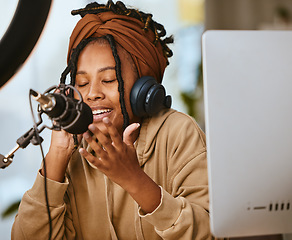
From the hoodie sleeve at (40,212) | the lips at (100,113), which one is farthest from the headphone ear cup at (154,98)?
the hoodie sleeve at (40,212)

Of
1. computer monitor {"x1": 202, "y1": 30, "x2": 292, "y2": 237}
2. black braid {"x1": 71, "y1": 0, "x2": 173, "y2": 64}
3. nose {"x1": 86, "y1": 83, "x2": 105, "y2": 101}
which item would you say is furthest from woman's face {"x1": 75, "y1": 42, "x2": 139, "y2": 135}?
computer monitor {"x1": 202, "y1": 30, "x2": 292, "y2": 237}

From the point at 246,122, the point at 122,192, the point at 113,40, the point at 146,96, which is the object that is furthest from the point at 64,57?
the point at 246,122

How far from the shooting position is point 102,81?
102 centimetres

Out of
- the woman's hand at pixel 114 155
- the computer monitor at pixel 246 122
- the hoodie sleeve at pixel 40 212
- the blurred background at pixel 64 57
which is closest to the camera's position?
the computer monitor at pixel 246 122

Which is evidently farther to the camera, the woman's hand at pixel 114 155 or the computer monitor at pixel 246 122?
the woman's hand at pixel 114 155

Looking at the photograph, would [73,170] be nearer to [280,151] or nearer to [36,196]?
[36,196]

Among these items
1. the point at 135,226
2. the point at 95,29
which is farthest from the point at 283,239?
the point at 95,29

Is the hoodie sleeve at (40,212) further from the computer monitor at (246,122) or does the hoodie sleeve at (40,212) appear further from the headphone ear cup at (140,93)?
the computer monitor at (246,122)

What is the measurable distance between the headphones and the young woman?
3 cm

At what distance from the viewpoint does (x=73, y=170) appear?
1074 millimetres

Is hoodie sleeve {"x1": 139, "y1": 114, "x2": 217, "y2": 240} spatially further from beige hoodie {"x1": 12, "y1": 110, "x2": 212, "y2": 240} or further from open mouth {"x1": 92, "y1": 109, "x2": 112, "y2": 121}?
open mouth {"x1": 92, "y1": 109, "x2": 112, "y2": 121}

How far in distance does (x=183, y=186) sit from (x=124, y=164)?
24cm

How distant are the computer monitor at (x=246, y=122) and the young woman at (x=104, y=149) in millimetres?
261

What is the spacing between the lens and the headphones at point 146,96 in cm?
100
